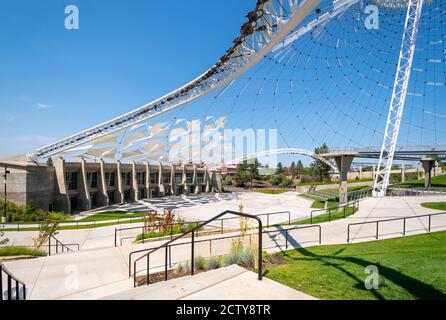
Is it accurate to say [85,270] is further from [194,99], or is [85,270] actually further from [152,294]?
[194,99]

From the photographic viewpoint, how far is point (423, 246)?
959 cm

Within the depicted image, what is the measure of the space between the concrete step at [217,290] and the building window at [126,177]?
4614 cm

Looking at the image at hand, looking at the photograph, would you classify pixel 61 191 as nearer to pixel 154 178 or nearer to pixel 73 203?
pixel 73 203

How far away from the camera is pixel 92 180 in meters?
41.9

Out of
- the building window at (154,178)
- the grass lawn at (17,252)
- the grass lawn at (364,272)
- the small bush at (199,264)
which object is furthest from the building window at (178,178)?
→ the small bush at (199,264)

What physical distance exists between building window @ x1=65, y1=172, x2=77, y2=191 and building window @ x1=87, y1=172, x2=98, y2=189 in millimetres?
2498

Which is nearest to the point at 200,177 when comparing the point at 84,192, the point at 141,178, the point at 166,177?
the point at 166,177

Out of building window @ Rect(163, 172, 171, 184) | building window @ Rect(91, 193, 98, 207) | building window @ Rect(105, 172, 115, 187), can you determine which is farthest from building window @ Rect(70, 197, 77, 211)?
building window @ Rect(163, 172, 171, 184)

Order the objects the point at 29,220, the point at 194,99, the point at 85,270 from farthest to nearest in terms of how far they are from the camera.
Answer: the point at 194,99
the point at 29,220
the point at 85,270

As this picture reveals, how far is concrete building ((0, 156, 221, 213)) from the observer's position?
1171 inches

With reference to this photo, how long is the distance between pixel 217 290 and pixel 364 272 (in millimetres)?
4088

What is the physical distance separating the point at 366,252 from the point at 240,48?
635 inches

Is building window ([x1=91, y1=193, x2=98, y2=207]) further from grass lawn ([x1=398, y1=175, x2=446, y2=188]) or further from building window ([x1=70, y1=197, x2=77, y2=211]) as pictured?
grass lawn ([x1=398, y1=175, x2=446, y2=188])
